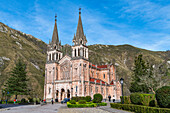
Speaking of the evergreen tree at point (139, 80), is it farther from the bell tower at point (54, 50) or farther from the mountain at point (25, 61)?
the mountain at point (25, 61)

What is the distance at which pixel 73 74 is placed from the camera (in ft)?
171

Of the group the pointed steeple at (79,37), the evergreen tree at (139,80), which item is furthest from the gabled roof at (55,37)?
the evergreen tree at (139,80)

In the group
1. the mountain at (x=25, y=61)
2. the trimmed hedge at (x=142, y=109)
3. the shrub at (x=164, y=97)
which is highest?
the mountain at (x=25, y=61)

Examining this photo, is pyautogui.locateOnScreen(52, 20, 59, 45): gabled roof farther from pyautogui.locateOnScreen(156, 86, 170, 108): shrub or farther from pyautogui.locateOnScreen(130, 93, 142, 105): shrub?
pyautogui.locateOnScreen(156, 86, 170, 108): shrub

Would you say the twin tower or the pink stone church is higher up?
the twin tower

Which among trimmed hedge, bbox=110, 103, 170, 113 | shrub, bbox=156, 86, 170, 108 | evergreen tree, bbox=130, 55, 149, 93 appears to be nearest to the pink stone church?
evergreen tree, bbox=130, 55, 149, 93

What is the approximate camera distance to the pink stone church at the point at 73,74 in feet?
167

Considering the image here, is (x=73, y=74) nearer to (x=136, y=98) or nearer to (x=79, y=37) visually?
(x=79, y=37)

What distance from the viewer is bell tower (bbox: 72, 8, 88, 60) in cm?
5316

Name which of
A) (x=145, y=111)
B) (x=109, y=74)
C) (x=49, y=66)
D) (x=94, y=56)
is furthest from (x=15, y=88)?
(x=94, y=56)

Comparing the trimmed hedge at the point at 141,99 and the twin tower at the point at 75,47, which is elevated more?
the twin tower at the point at 75,47

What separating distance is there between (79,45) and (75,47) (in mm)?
1631

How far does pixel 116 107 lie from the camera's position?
24.5m

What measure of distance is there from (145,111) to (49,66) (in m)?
45.5
